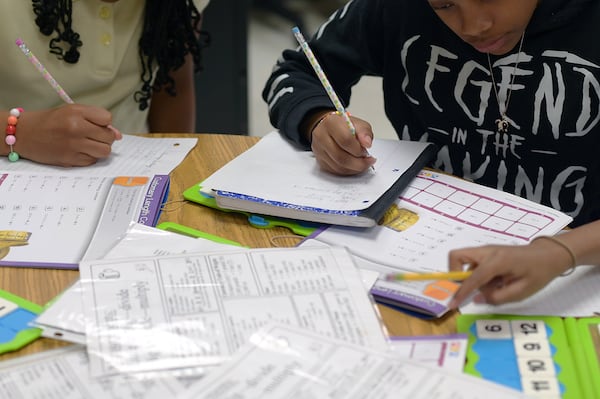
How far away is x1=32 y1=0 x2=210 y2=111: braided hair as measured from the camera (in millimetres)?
1316

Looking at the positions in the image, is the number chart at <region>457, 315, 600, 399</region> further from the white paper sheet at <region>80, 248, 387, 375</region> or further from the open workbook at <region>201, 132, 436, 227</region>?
the open workbook at <region>201, 132, 436, 227</region>

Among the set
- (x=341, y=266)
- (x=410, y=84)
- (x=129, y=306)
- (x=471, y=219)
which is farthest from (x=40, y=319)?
(x=410, y=84)

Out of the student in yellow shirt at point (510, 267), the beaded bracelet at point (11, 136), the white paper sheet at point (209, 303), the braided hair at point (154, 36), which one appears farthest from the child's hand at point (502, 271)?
the braided hair at point (154, 36)

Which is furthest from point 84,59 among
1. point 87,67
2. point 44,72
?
point 44,72

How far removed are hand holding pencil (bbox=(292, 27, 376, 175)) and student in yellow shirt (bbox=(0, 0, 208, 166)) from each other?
331 mm

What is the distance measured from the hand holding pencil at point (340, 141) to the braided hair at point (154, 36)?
1.49ft

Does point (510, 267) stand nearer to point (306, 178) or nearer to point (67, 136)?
point (306, 178)

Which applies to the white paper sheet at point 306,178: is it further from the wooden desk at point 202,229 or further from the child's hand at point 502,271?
the child's hand at point 502,271

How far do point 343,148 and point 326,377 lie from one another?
0.45 meters

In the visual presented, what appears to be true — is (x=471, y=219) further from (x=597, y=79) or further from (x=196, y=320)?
(x=196, y=320)

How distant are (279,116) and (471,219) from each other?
0.40 meters

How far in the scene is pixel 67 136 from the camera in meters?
1.14

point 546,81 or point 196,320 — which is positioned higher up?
point 546,81

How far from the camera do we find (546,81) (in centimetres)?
110
